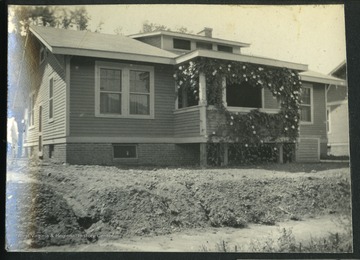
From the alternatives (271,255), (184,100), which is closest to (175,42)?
(184,100)

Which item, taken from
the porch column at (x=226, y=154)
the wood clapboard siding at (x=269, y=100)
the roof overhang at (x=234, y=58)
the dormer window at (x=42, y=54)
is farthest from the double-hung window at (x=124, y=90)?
the wood clapboard siding at (x=269, y=100)

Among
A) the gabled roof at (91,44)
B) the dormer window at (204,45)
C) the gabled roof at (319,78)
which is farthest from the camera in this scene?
the dormer window at (204,45)

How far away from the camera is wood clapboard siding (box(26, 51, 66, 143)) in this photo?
6.42 meters

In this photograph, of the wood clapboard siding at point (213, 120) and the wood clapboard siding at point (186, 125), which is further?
the wood clapboard siding at point (213, 120)

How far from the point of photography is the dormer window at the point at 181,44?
22.8 feet

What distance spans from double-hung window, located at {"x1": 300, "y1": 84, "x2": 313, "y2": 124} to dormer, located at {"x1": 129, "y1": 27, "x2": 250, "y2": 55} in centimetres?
150

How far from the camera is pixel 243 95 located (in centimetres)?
780

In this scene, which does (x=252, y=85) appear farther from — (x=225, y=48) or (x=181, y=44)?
(x=181, y=44)

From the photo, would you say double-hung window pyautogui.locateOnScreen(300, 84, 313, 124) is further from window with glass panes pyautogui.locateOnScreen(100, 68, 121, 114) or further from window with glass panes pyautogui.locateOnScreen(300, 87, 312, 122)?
window with glass panes pyautogui.locateOnScreen(100, 68, 121, 114)

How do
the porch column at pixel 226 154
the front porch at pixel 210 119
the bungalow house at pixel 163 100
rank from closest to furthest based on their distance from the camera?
the bungalow house at pixel 163 100
the porch column at pixel 226 154
the front porch at pixel 210 119

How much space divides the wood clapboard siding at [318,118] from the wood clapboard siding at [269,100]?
2.65 feet

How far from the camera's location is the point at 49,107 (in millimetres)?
6625

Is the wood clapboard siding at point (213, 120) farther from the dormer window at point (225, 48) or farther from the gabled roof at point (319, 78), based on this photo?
the gabled roof at point (319, 78)

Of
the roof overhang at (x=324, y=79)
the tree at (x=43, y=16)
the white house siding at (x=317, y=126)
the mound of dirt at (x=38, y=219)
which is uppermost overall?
the tree at (x=43, y=16)
